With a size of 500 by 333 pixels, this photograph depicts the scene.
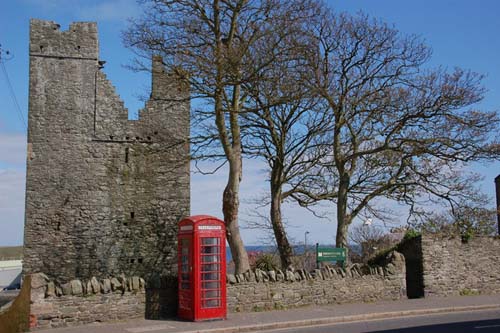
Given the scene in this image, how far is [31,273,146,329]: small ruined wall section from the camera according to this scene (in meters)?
11.2

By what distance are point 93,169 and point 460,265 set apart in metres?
12.0

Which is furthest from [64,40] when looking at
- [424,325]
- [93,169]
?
[424,325]

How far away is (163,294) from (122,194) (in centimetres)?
733

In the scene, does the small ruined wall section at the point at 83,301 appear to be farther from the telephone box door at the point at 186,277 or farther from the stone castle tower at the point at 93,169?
the stone castle tower at the point at 93,169

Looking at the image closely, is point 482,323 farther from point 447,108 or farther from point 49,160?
point 49,160

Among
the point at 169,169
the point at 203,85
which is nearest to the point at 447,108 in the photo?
the point at 203,85

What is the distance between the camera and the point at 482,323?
11.9 metres

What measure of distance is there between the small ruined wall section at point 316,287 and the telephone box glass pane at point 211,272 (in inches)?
42.2

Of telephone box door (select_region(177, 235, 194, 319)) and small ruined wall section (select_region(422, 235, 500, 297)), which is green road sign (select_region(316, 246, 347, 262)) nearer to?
small ruined wall section (select_region(422, 235, 500, 297))

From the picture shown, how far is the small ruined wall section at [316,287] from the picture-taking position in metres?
13.8

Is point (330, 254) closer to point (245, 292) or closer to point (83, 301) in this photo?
point (245, 292)

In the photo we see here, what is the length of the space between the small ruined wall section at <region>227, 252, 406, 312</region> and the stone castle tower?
5.85m

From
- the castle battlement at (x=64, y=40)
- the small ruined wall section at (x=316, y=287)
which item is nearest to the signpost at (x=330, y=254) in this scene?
the small ruined wall section at (x=316, y=287)

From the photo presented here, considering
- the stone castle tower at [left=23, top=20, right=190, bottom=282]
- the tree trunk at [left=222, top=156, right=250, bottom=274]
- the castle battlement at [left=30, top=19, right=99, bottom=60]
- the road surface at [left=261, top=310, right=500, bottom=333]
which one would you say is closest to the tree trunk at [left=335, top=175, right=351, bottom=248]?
the tree trunk at [left=222, top=156, right=250, bottom=274]
